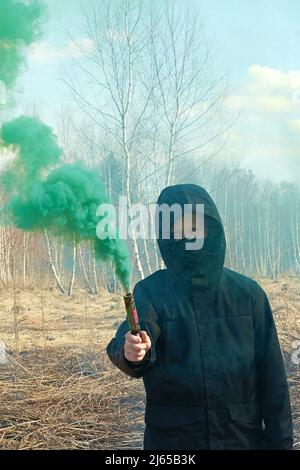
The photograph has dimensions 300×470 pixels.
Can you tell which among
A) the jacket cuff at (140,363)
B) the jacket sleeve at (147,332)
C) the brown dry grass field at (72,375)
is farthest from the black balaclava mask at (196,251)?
the brown dry grass field at (72,375)

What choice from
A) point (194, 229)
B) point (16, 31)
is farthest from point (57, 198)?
point (16, 31)

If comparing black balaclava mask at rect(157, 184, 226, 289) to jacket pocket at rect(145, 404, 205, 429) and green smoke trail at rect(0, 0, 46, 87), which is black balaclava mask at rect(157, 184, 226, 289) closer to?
jacket pocket at rect(145, 404, 205, 429)

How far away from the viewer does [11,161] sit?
7.18ft

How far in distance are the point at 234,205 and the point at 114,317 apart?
135cm

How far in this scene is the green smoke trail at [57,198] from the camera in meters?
1.49

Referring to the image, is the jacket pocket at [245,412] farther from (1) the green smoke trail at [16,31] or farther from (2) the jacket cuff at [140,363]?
(1) the green smoke trail at [16,31]

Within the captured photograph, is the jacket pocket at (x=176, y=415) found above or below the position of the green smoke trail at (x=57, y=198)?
below

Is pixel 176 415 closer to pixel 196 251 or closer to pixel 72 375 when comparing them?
pixel 196 251

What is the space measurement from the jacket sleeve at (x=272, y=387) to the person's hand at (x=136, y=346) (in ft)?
1.18

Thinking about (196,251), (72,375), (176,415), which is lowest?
(72,375)

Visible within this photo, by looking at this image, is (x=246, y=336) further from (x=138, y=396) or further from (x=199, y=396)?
(x=138, y=396)

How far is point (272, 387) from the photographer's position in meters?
1.42

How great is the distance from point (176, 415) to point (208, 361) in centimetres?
18
